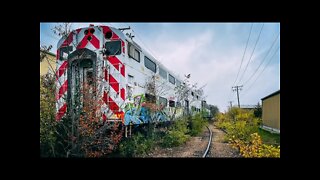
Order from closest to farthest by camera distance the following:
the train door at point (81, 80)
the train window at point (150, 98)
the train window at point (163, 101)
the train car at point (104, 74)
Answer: the train door at point (81, 80) < the train car at point (104, 74) < the train window at point (150, 98) < the train window at point (163, 101)

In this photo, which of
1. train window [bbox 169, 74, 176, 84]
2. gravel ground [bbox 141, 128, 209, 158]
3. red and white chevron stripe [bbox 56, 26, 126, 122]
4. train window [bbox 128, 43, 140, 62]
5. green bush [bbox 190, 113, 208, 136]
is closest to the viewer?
red and white chevron stripe [bbox 56, 26, 126, 122]

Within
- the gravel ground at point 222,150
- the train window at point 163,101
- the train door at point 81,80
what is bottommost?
the gravel ground at point 222,150

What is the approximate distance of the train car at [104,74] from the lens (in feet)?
11.5

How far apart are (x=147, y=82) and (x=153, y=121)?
0.77 meters

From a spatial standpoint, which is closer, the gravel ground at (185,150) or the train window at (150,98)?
the gravel ground at (185,150)

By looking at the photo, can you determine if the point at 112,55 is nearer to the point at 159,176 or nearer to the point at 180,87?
the point at 159,176

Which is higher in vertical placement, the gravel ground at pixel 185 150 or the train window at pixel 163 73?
the train window at pixel 163 73

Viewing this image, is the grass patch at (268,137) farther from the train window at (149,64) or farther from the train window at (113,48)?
the train window at (113,48)

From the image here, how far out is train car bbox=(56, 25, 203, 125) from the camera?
3.52 m

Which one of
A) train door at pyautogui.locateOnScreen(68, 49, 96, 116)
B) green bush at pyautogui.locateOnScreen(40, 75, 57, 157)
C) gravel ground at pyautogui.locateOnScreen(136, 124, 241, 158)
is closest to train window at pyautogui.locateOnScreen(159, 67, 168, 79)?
gravel ground at pyautogui.locateOnScreen(136, 124, 241, 158)

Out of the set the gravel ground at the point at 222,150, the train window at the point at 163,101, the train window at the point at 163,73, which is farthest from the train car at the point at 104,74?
the gravel ground at the point at 222,150

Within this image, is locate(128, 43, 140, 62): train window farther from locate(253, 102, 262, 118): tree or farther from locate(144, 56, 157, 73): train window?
locate(253, 102, 262, 118): tree
